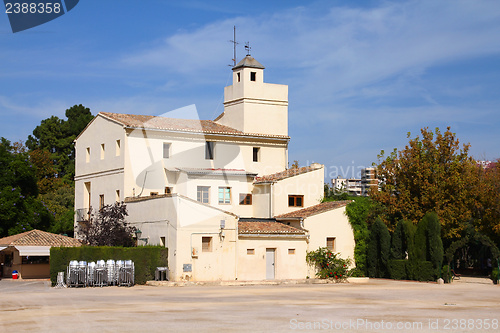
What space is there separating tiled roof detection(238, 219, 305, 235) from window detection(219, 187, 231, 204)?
286cm

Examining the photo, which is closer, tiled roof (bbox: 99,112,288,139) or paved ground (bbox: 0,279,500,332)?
paved ground (bbox: 0,279,500,332)

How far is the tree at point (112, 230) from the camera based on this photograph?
3544cm

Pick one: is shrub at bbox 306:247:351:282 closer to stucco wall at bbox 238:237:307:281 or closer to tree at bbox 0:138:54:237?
stucco wall at bbox 238:237:307:281

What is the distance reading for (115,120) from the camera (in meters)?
41.3

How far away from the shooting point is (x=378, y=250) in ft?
128

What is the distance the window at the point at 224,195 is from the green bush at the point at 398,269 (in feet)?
35.3

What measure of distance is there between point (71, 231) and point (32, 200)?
41.7 ft

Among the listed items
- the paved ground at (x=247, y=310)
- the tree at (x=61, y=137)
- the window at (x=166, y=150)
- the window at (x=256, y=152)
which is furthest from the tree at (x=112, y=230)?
the tree at (x=61, y=137)

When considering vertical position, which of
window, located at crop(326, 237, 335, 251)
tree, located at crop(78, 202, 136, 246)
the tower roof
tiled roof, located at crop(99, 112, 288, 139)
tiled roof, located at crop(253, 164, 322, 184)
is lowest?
window, located at crop(326, 237, 335, 251)

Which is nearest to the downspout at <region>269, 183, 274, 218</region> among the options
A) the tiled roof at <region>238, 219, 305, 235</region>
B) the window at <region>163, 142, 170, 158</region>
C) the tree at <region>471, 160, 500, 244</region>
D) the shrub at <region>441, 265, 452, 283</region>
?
the tiled roof at <region>238, 219, 305, 235</region>

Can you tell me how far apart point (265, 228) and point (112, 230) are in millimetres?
8413

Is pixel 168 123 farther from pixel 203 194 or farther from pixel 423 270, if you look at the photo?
pixel 423 270

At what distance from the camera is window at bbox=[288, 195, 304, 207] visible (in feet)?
139

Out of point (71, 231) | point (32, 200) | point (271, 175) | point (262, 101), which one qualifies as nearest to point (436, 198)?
point (271, 175)
